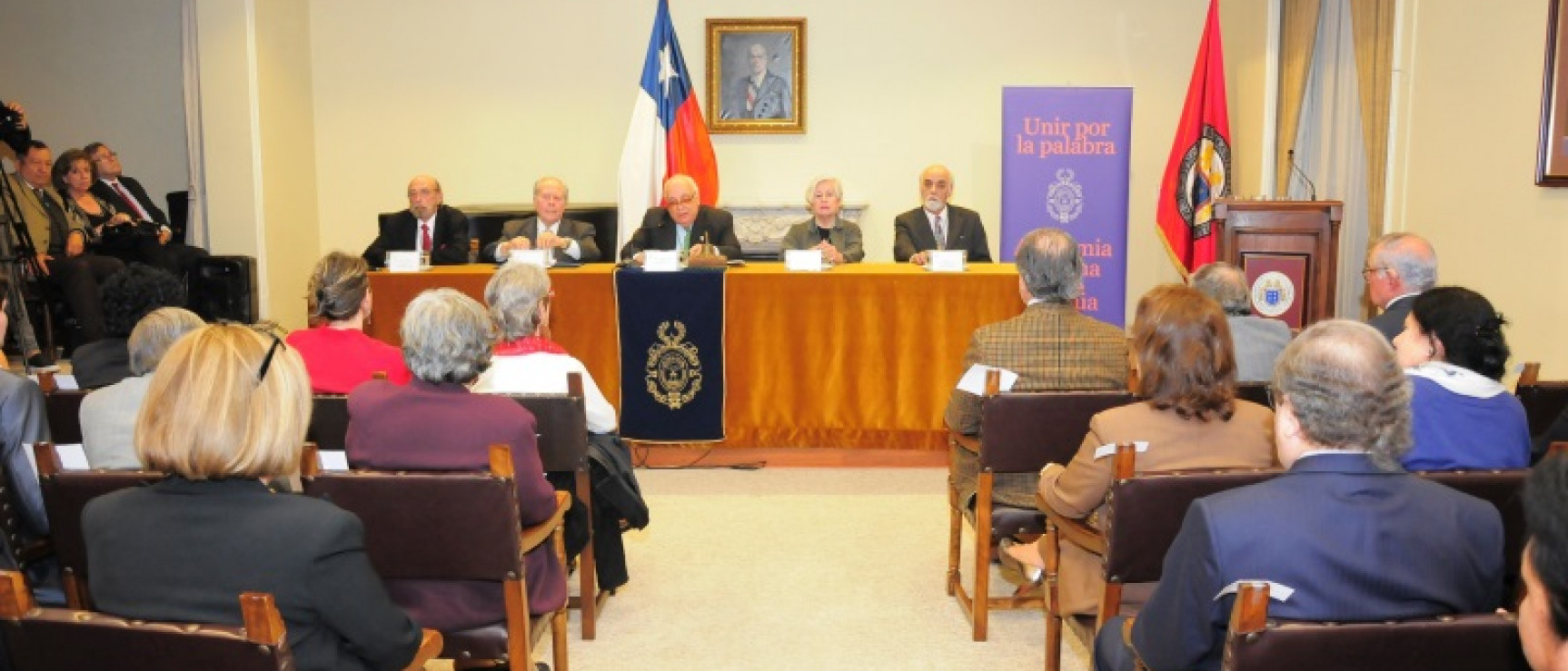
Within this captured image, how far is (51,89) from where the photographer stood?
9.55 metres

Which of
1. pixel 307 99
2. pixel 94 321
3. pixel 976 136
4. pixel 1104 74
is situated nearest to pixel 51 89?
pixel 307 99

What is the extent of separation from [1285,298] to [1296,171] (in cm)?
243

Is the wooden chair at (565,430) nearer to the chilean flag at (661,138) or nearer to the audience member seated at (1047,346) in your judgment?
the audience member seated at (1047,346)

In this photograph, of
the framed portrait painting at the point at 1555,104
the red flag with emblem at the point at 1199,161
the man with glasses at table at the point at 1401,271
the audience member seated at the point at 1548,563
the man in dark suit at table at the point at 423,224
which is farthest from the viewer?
the red flag with emblem at the point at 1199,161

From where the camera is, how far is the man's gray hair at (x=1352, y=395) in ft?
6.18

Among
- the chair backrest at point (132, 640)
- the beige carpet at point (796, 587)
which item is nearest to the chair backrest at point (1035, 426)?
the beige carpet at point (796, 587)

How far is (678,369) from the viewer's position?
5.59 meters

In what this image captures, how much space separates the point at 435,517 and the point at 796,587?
1.86 meters

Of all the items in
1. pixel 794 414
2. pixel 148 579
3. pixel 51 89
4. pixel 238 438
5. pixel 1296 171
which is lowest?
pixel 794 414

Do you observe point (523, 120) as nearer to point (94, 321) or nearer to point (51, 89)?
point (94, 321)

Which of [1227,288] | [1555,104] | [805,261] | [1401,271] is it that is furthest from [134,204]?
[1555,104]

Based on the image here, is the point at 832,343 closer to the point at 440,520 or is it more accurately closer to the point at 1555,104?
the point at 1555,104

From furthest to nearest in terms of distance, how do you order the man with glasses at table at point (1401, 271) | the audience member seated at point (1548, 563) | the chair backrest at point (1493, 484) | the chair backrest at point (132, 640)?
the man with glasses at table at point (1401, 271), the chair backrest at point (1493, 484), the chair backrest at point (132, 640), the audience member seated at point (1548, 563)

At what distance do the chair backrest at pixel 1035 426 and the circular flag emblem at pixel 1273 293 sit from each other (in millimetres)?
2867
